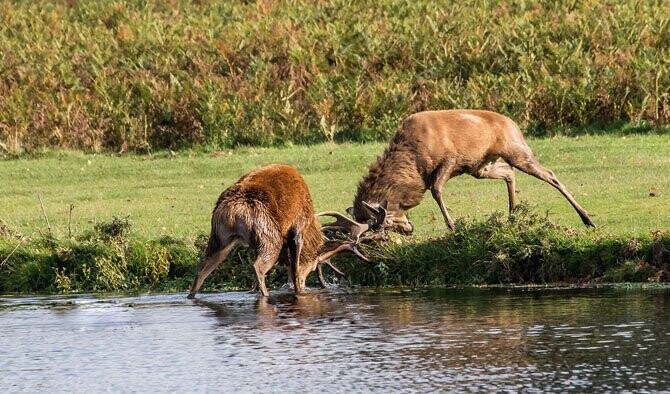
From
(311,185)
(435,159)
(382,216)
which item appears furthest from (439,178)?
(311,185)

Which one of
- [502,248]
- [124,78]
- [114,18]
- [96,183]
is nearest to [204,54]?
[124,78]

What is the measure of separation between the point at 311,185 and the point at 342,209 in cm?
292

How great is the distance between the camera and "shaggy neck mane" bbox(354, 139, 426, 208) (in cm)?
1798

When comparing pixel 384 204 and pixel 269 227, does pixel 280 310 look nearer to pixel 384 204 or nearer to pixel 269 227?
pixel 269 227

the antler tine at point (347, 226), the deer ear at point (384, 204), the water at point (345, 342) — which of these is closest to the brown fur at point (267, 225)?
the water at point (345, 342)

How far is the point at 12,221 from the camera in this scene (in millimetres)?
20344

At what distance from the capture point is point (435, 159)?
18.4 m

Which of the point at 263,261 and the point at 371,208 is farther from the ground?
the point at 371,208

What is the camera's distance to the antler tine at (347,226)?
16438mm

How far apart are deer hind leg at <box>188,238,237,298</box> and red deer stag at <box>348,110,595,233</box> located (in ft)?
9.31

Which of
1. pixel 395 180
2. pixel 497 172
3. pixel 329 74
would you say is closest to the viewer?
pixel 395 180

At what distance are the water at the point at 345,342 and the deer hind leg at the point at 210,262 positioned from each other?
19 centimetres

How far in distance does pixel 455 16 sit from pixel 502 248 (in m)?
18.8

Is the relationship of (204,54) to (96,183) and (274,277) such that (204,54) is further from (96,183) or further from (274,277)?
(274,277)
